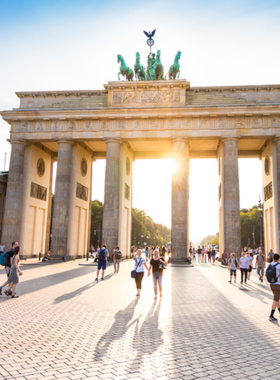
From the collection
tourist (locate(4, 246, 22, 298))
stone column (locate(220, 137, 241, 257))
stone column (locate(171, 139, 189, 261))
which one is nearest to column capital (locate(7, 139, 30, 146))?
stone column (locate(171, 139, 189, 261))

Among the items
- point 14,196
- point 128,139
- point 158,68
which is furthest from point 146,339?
point 158,68

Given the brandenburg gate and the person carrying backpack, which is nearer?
the person carrying backpack

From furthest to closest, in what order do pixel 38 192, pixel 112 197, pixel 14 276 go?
1. pixel 38 192
2. pixel 112 197
3. pixel 14 276

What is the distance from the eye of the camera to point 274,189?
1479 inches

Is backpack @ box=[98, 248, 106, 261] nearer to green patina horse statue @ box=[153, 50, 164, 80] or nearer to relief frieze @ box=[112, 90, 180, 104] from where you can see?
relief frieze @ box=[112, 90, 180, 104]

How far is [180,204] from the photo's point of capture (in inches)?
1443

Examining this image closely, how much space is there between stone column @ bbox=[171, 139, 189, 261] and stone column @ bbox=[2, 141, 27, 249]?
17615 mm

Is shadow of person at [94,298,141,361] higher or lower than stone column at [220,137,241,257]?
lower

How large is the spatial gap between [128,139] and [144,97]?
17.2ft

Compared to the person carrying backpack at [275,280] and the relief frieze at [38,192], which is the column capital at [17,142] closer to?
the relief frieze at [38,192]

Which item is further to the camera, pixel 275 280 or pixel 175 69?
pixel 175 69

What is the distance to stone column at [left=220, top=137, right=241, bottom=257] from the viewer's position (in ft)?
116

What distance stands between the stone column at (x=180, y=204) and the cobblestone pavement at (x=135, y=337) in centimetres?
2142

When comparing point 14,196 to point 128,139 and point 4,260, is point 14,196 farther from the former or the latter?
point 4,260
